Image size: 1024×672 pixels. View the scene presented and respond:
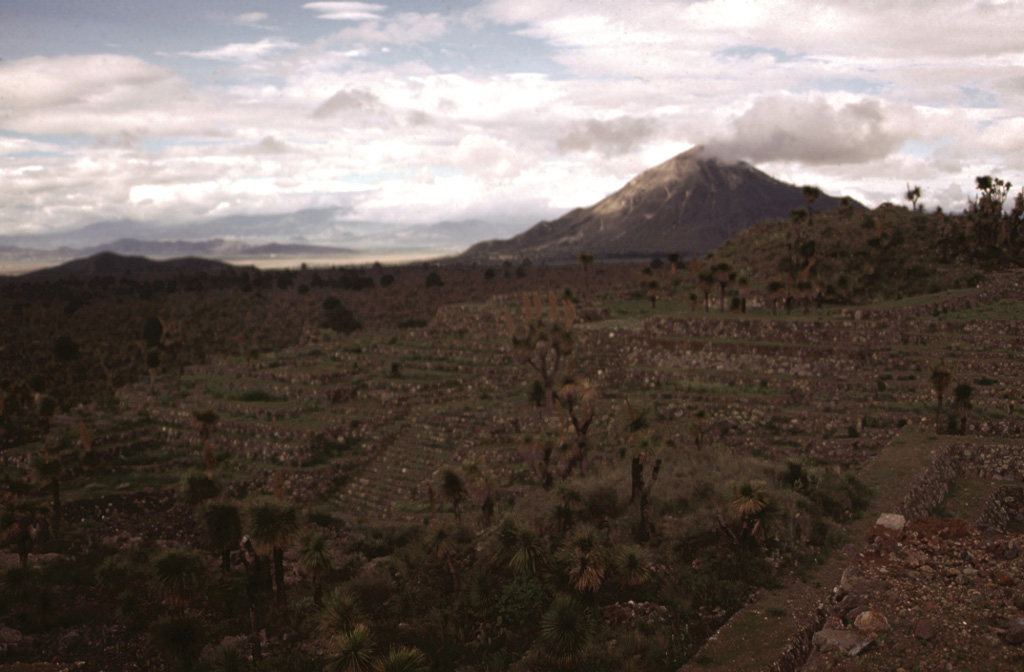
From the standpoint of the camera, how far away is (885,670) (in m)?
15.5

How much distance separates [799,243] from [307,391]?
163 feet

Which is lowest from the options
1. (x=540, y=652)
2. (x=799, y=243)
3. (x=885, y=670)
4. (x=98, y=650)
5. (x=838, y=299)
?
(x=98, y=650)

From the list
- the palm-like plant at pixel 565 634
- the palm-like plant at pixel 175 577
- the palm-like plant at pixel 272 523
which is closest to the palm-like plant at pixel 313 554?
the palm-like plant at pixel 272 523

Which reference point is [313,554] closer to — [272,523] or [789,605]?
[272,523]

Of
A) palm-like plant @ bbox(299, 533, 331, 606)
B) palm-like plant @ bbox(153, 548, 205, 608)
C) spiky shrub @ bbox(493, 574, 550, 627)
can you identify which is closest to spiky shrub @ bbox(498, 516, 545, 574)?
spiky shrub @ bbox(493, 574, 550, 627)

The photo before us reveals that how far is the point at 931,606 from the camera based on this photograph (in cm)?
1727

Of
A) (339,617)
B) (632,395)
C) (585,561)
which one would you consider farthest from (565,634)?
(632,395)

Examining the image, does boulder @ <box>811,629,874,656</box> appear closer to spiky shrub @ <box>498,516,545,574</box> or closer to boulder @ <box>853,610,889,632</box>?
boulder @ <box>853,610,889,632</box>

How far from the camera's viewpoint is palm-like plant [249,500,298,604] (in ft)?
75.6

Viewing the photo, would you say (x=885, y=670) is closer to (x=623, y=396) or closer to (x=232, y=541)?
(x=232, y=541)

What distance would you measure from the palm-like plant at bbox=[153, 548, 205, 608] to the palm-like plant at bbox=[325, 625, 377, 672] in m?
7.74

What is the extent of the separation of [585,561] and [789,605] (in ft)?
19.3

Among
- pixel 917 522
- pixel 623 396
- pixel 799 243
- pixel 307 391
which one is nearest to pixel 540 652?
pixel 917 522

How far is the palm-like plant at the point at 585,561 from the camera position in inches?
867
